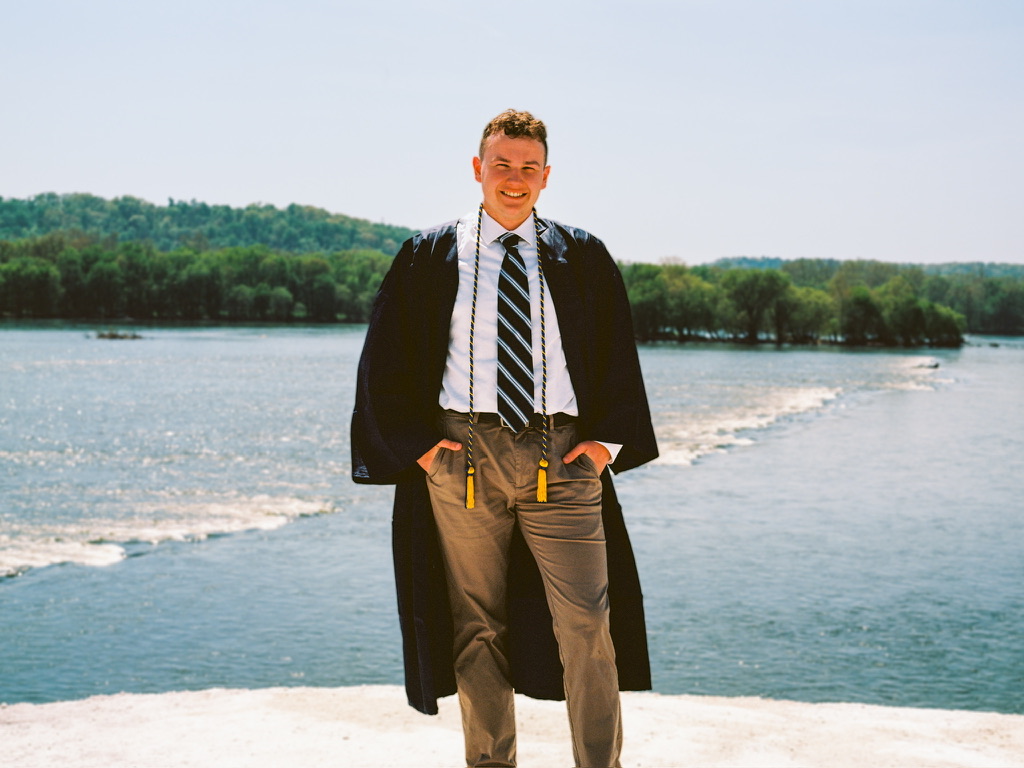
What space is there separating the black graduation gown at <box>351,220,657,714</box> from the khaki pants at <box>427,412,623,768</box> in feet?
0.34

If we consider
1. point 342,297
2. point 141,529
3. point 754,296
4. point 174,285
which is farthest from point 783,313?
point 141,529

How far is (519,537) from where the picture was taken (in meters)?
3.54

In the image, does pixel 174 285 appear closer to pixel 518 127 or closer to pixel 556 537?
pixel 518 127

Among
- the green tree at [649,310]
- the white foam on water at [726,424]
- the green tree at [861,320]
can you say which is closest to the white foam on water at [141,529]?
the white foam on water at [726,424]

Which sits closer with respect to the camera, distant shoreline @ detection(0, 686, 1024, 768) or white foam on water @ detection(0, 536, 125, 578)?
distant shoreline @ detection(0, 686, 1024, 768)

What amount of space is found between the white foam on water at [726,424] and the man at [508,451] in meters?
15.2

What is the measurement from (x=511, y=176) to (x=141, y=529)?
12047mm

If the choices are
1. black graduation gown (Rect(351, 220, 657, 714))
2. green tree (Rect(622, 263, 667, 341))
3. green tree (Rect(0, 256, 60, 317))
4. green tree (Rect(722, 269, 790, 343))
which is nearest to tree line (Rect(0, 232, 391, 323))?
green tree (Rect(0, 256, 60, 317))

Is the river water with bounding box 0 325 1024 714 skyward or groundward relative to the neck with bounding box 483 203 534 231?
groundward

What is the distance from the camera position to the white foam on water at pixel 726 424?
24.0m

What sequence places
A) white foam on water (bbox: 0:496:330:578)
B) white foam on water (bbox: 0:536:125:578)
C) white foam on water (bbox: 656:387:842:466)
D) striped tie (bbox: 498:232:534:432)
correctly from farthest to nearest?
white foam on water (bbox: 656:387:842:466)
white foam on water (bbox: 0:496:330:578)
white foam on water (bbox: 0:536:125:578)
striped tie (bbox: 498:232:534:432)

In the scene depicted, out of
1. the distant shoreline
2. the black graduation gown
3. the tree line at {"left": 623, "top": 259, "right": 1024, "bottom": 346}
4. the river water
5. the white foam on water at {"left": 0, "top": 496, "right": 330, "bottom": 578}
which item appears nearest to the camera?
the black graduation gown

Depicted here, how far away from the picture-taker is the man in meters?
3.35

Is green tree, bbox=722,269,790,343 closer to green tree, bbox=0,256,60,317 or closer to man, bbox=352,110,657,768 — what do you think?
green tree, bbox=0,256,60,317
